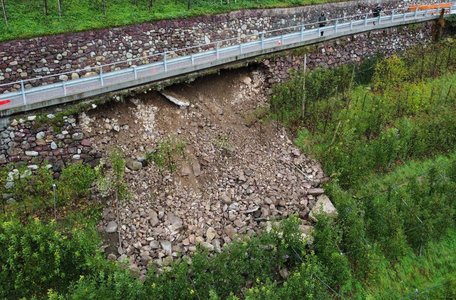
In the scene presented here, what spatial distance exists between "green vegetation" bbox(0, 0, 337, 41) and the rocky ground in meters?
5.90

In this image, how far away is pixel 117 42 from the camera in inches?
829

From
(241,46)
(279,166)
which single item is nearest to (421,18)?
(241,46)

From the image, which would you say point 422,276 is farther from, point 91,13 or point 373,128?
point 91,13

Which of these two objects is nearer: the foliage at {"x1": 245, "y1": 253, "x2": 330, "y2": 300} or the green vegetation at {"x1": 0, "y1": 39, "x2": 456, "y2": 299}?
the foliage at {"x1": 245, "y1": 253, "x2": 330, "y2": 300}

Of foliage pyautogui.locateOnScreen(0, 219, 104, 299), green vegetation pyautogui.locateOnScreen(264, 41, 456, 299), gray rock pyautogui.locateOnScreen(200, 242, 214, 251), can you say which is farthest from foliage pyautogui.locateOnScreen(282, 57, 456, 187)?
foliage pyautogui.locateOnScreen(0, 219, 104, 299)

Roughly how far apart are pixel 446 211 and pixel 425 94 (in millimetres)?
8727

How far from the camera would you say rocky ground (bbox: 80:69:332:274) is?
1489cm

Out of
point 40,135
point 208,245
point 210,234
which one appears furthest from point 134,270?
point 40,135

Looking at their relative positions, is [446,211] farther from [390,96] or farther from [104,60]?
[104,60]

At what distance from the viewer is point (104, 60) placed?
2062 cm

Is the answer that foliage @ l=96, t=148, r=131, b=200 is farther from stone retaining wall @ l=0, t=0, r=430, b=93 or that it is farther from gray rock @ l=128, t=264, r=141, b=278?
stone retaining wall @ l=0, t=0, r=430, b=93

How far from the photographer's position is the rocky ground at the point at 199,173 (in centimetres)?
1489

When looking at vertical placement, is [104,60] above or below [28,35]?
below

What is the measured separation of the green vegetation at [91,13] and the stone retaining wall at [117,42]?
16.0 inches
